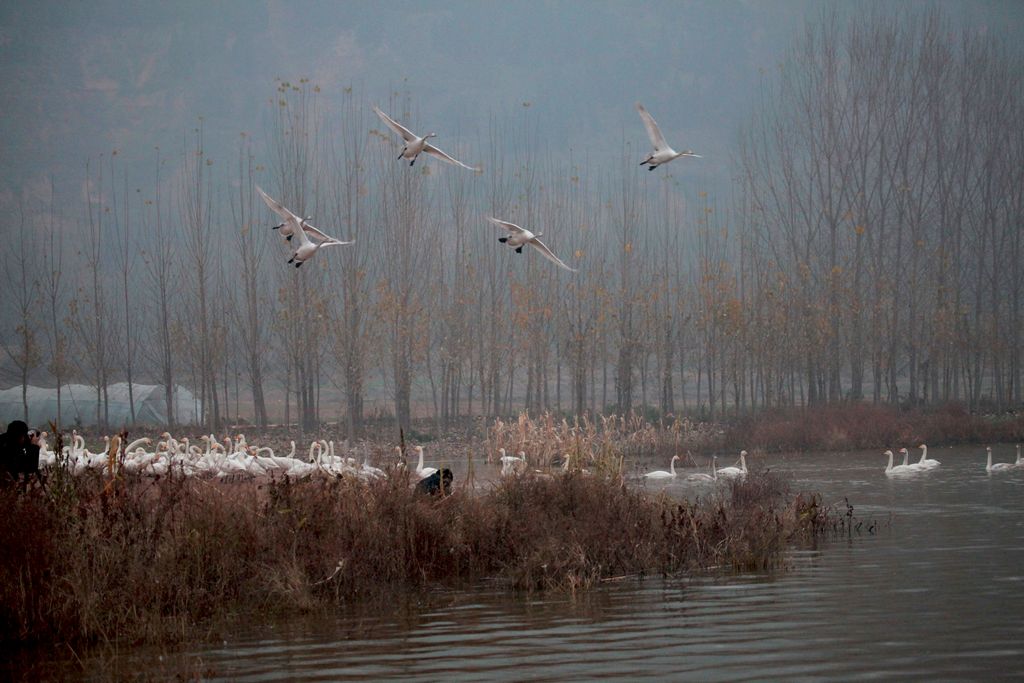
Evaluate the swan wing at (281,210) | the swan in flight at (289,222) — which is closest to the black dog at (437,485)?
the swan in flight at (289,222)

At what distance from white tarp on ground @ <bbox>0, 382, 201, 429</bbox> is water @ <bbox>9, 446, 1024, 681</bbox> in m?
42.4

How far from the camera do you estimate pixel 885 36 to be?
5362cm

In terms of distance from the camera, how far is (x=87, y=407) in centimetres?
5409

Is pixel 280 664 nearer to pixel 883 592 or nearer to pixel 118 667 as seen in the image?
pixel 118 667

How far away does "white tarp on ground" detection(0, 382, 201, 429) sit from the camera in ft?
173

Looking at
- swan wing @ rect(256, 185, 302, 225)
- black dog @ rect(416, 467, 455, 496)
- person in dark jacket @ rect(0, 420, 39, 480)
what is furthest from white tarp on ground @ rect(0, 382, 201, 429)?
black dog @ rect(416, 467, 455, 496)

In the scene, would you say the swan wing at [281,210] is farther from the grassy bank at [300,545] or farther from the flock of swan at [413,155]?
the grassy bank at [300,545]

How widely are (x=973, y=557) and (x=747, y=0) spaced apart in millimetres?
153833

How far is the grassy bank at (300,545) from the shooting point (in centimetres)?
1020

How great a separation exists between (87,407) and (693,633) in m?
49.0

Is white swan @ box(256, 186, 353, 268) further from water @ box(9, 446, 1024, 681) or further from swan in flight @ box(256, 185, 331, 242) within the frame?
water @ box(9, 446, 1024, 681)

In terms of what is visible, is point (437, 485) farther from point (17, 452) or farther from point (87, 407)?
point (87, 407)

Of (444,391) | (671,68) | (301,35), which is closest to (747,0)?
(671,68)

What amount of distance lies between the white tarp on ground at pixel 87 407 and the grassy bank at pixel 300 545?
4069cm
